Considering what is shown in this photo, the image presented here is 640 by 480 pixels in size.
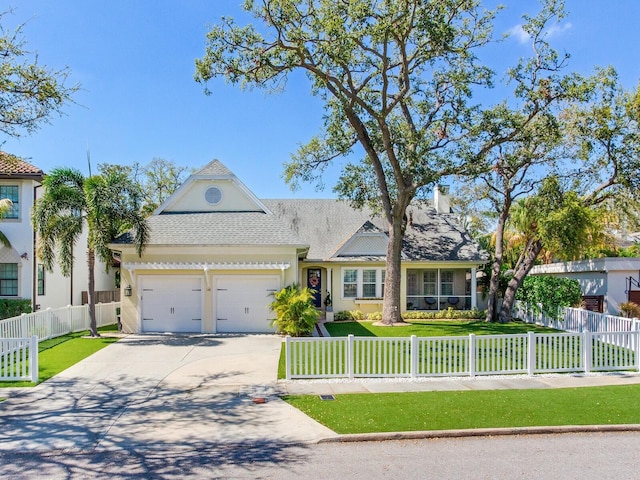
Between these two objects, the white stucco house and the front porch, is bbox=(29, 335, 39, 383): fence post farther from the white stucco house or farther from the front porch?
the white stucco house

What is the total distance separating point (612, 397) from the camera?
31.4ft

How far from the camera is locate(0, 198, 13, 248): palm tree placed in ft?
59.8

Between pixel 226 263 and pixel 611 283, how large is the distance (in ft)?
52.0

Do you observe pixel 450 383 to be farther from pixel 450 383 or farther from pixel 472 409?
pixel 472 409

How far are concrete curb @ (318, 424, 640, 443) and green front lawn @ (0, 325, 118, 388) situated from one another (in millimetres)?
7712

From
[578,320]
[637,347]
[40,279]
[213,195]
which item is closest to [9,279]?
[40,279]

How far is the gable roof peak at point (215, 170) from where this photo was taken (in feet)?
62.8

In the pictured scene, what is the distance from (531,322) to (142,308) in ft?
55.9

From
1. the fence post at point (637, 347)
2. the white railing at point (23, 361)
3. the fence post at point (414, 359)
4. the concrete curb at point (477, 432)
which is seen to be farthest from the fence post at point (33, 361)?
the fence post at point (637, 347)

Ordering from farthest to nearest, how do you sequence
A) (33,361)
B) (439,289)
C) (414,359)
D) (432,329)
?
(439,289) < (432,329) < (414,359) < (33,361)

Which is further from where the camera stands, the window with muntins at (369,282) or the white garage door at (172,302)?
the window with muntins at (369,282)

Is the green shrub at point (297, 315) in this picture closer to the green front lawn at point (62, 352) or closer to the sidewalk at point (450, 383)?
the sidewalk at point (450, 383)

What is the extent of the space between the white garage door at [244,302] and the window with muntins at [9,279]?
30.2ft

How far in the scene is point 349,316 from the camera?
72.9 ft
